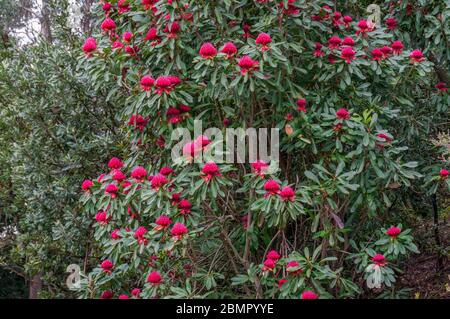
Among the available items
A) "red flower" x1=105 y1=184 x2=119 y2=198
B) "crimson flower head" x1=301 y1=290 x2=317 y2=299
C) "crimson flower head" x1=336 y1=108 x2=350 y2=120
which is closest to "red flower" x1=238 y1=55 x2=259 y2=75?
"crimson flower head" x1=336 y1=108 x2=350 y2=120

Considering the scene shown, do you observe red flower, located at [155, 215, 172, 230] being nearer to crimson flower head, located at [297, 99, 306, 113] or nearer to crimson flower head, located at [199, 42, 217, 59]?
crimson flower head, located at [199, 42, 217, 59]

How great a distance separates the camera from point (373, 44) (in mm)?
3822

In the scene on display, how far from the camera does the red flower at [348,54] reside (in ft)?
11.5

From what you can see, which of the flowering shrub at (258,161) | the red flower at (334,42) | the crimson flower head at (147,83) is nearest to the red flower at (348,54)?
the flowering shrub at (258,161)

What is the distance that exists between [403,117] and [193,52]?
5.32 feet

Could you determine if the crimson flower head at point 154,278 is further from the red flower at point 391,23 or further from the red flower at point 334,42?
the red flower at point 391,23

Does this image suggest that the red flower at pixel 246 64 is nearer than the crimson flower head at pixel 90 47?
Yes

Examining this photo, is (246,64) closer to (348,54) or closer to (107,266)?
(348,54)

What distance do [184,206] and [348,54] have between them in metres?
1.38

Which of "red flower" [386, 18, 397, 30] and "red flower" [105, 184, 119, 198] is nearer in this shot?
"red flower" [105, 184, 119, 198]

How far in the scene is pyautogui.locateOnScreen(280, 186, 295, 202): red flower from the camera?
3.18m

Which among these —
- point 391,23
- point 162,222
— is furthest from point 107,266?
point 391,23

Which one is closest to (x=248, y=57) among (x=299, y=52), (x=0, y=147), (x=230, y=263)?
(x=299, y=52)

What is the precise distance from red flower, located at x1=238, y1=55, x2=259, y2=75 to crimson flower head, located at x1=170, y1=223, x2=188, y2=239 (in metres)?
0.94
